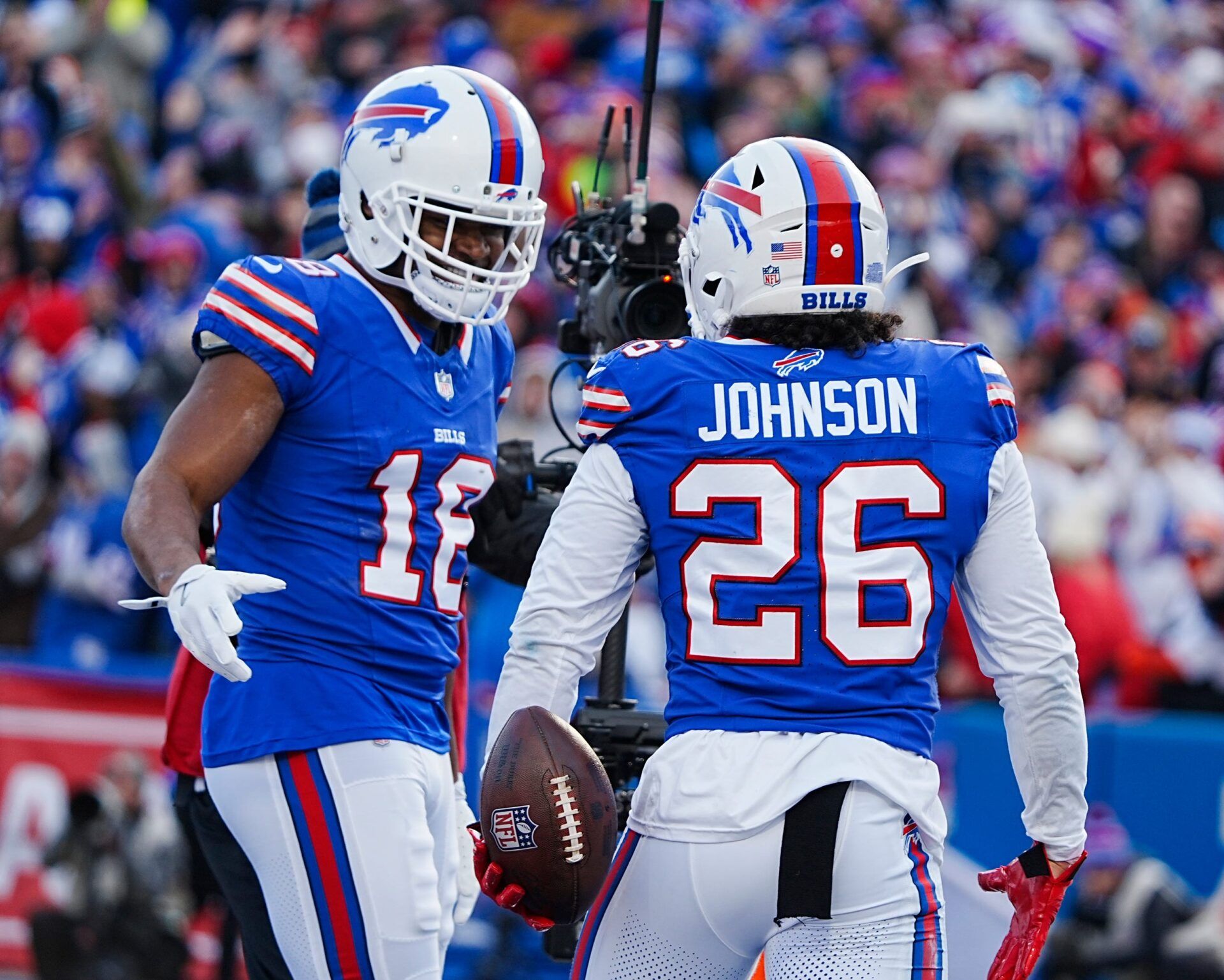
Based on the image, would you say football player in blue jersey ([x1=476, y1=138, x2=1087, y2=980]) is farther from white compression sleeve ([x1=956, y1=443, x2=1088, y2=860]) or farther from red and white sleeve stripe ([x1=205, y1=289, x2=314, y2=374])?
red and white sleeve stripe ([x1=205, y1=289, x2=314, y2=374])

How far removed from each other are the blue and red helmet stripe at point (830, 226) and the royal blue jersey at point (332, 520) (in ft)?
2.68

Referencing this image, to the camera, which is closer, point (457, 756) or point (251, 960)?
point (251, 960)

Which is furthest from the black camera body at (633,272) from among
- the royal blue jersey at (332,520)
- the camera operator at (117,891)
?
the camera operator at (117,891)

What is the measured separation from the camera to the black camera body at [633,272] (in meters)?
3.62

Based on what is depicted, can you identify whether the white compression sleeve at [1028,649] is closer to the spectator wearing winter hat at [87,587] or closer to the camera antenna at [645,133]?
the camera antenna at [645,133]

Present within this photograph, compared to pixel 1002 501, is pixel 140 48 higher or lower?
higher

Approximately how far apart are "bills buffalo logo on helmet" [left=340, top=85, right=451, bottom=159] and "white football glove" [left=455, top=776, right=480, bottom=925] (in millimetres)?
1204

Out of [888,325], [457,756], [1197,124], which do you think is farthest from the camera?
[1197,124]

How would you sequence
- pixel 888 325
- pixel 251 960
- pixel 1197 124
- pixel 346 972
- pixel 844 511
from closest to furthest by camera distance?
pixel 844 511
pixel 888 325
pixel 346 972
pixel 251 960
pixel 1197 124

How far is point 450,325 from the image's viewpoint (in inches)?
136

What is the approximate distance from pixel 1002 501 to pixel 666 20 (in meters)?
8.87

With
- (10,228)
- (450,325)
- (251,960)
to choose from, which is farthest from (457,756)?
(10,228)

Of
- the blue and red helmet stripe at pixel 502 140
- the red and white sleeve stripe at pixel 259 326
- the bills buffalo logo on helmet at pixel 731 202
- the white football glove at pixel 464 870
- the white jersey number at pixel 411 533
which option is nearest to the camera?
the bills buffalo logo on helmet at pixel 731 202

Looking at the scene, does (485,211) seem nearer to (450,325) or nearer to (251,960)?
(450,325)
